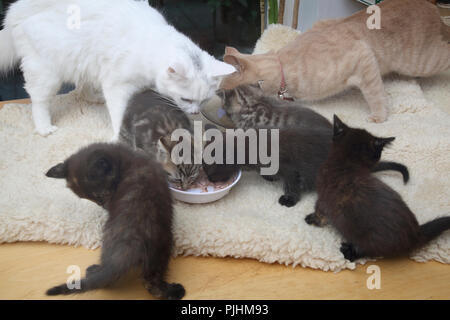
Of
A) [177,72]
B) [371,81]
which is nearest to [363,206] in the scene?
[177,72]

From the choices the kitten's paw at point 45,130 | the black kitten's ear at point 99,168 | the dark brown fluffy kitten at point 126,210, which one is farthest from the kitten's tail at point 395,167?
the kitten's paw at point 45,130

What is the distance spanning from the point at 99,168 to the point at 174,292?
0.48 meters

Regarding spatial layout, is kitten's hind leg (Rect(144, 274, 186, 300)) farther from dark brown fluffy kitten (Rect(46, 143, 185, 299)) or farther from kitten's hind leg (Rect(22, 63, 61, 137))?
kitten's hind leg (Rect(22, 63, 61, 137))

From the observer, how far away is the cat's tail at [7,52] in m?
1.95

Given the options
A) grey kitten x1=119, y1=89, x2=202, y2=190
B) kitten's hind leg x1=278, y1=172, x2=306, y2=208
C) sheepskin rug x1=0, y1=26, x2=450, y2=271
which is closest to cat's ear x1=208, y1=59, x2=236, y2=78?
grey kitten x1=119, y1=89, x2=202, y2=190

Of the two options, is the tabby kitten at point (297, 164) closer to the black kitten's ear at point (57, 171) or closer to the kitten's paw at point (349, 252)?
the kitten's paw at point (349, 252)

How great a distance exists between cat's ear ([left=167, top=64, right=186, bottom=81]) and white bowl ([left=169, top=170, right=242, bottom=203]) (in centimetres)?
53

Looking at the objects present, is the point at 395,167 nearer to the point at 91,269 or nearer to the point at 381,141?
the point at 381,141

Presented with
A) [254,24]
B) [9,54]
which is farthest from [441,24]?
[9,54]

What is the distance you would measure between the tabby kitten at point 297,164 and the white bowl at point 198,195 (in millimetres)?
67

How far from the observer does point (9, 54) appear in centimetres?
201

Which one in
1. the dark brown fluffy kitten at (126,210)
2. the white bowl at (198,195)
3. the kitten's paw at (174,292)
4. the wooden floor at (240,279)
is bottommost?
the wooden floor at (240,279)
